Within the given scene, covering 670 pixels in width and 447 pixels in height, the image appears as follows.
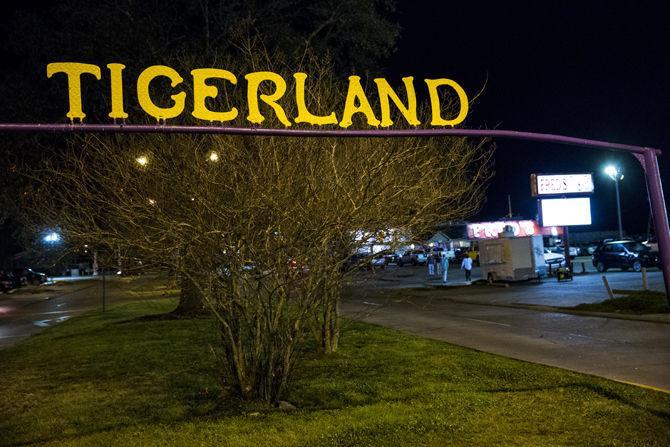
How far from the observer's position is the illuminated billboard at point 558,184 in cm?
3994

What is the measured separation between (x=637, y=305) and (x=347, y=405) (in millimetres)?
13024

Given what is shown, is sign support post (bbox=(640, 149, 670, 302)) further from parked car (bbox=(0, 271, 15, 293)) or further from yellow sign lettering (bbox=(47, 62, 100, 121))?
parked car (bbox=(0, 271, 15, 293))

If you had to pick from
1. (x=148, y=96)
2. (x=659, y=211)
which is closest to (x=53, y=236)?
(x=148, y=96)

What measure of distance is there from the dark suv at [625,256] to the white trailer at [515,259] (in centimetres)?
550

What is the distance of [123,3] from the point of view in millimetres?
19031

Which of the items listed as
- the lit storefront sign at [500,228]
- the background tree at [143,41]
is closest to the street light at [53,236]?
the background tree at [143,41]

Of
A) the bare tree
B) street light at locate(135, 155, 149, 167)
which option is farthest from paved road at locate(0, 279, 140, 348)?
the bare tree

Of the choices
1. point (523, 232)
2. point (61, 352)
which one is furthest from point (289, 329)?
point (523, 232)

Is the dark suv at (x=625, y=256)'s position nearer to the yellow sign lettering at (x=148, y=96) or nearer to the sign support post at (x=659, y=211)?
the sign support post at (x=659, y=211)

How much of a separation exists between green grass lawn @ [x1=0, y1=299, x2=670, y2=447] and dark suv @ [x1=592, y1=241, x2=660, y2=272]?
27465 mm

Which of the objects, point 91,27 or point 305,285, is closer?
point 305,285

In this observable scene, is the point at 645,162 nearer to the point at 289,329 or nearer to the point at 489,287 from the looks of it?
the point at 289,329

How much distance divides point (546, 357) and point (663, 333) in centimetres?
419

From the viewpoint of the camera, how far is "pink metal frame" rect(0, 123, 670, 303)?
19.6 ft
